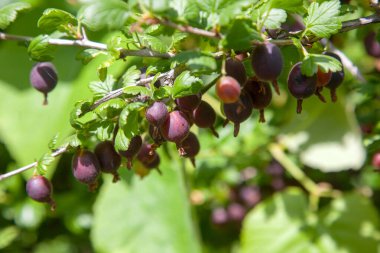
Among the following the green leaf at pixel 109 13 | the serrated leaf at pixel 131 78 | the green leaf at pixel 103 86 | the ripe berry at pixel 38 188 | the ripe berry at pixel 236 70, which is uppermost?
the green leaf at pixel 109 13

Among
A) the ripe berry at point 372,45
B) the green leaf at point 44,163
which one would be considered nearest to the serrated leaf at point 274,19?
the green leaf at point 44,163

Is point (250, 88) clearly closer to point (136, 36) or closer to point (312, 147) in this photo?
point (136, 36)

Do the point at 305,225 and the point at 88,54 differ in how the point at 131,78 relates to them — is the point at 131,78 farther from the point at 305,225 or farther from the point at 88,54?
the point at 305,225

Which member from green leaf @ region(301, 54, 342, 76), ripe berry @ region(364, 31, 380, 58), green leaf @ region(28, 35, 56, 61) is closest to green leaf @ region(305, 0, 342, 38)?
green leaf @ region(301, 54, 342, 76)

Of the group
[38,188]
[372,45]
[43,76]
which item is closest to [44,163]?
[38,188]

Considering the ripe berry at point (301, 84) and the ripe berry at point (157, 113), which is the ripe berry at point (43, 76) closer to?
the ripe berry at point (157, 113)

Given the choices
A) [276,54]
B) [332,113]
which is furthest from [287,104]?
[276,54]
